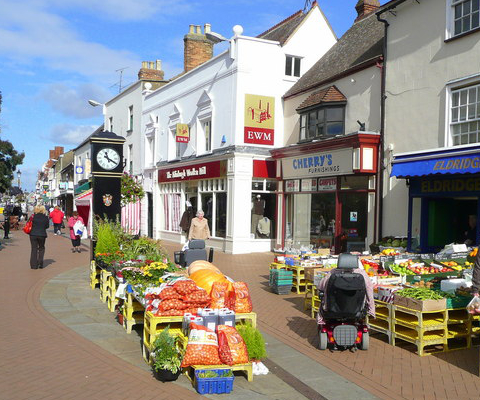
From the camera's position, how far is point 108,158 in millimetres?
12688

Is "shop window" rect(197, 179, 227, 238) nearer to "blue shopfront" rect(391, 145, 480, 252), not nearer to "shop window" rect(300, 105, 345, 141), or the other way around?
Answer: "shop window" rect(300, 105, 345, 141)

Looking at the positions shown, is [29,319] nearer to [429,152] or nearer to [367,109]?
[429,152]

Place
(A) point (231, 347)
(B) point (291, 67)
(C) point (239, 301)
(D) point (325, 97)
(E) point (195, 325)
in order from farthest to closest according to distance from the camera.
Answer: (B) point (291, 67), (D) point (325, 97), (C) point (239, 301), (E) point (195, 325), (A) point (231, 347)

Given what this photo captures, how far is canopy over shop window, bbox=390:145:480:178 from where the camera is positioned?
403 inches

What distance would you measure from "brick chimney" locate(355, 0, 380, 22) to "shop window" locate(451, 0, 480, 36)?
27.5ft

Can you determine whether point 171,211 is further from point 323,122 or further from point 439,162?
point 439,162

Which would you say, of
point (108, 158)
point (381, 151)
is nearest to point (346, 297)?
point (108, 158)

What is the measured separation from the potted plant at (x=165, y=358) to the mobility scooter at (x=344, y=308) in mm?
2186

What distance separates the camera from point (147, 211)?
28.0 meters

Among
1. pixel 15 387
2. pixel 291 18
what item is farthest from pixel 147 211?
pixel 15 387

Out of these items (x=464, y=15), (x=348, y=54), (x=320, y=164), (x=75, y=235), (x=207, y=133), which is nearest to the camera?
(x=464, y=15)

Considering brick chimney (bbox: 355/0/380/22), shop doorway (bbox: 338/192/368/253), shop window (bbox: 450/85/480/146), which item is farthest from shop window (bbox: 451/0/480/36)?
brick chimney (bbox: 355/0/380/22)

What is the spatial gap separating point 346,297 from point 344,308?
0.50 feet

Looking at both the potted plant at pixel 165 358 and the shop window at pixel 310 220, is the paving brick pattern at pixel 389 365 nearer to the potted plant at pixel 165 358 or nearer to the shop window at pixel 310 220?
the potted plant at pixel 165 358
